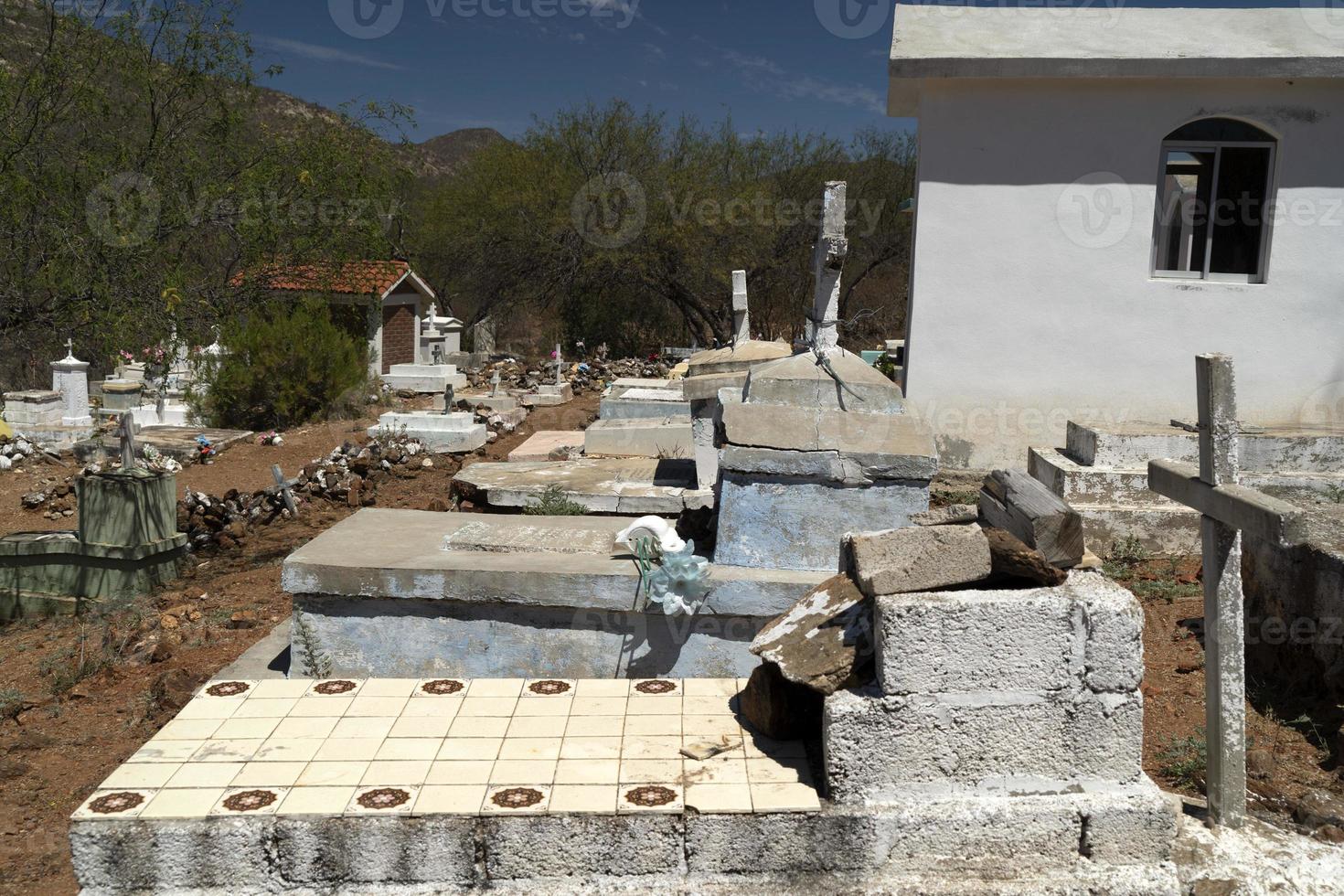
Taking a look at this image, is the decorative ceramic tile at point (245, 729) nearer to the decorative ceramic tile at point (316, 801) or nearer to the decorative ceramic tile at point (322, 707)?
the decorative ceramic tile at point (322, 707)

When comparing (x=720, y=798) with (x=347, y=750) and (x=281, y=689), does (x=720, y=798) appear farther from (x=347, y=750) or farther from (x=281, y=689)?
(x=281, y=689)

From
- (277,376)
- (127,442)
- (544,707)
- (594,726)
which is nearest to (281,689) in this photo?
(544,707)

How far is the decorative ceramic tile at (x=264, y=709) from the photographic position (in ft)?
12.2

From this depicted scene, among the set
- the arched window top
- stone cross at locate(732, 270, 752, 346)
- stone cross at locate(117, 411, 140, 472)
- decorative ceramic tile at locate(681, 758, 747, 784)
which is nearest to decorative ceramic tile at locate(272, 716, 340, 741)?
decorative ceramic tile at locate(681, 758, 747, 784)

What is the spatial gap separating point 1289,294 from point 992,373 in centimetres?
261

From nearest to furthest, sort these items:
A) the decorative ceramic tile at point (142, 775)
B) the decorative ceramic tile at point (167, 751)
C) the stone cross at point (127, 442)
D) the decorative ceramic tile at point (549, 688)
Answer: the decorative ceramic tile at point (142, 775) → the decorative ceramic tile at point (167, 751) → the decorative ceramic tile at point (549, 688) → the stone cross at point (127, 442)

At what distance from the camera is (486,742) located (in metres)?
3.48

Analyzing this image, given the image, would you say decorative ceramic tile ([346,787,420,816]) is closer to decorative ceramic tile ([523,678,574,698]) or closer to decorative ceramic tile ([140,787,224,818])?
decorative ceramic tile ([140,787,224,818])

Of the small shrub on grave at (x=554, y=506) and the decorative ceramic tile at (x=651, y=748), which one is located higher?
the small shrub on grave at (x=554, y=506)

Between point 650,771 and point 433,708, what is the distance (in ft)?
3.10

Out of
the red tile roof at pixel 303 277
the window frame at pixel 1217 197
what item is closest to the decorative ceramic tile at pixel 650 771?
the red tile roof at pixel 303 277

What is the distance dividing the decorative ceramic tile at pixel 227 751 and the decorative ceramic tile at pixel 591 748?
1.01 m

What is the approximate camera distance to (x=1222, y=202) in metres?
9.33

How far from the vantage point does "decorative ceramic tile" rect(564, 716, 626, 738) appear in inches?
139
